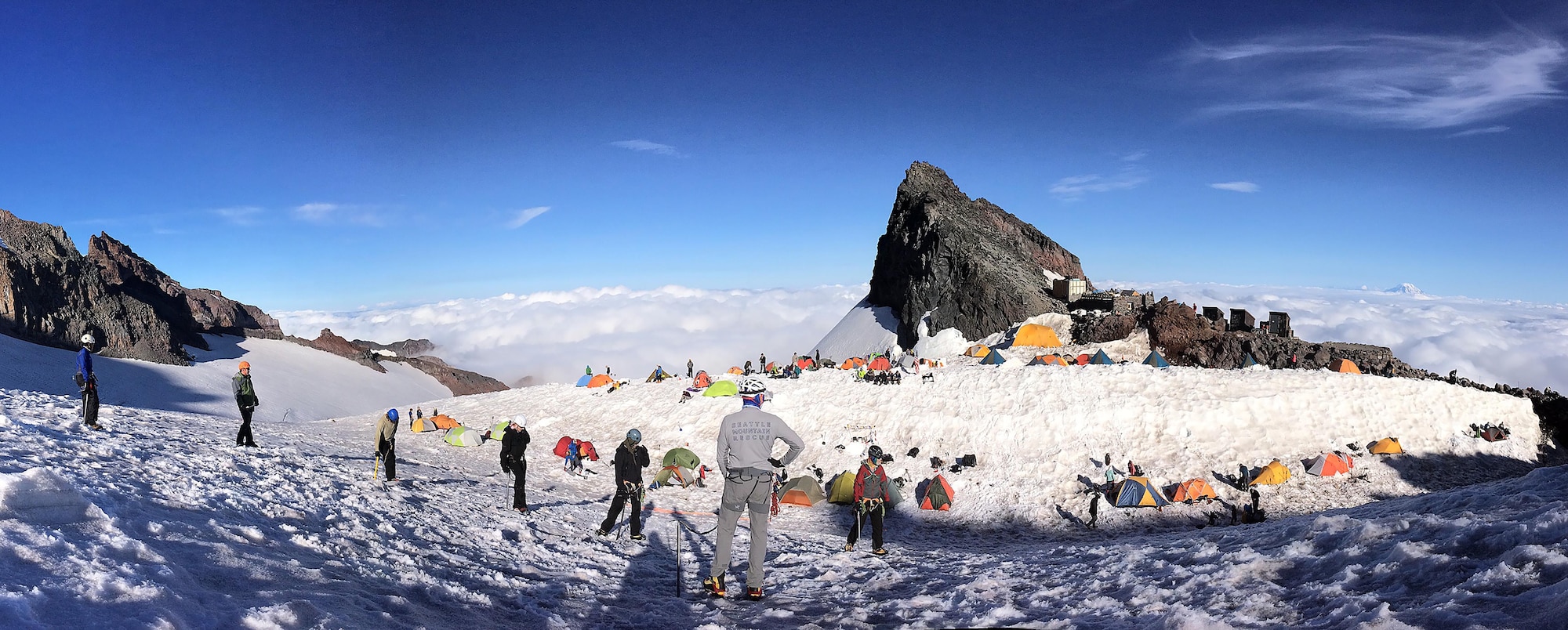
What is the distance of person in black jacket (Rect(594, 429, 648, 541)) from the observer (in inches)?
413

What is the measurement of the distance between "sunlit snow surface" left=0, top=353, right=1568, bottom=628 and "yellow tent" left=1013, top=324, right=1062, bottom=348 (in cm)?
1586

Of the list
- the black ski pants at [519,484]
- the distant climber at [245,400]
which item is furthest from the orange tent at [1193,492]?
the distant climber at [245,400]

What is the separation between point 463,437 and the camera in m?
22.2

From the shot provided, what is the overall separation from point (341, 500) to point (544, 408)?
18.8 m

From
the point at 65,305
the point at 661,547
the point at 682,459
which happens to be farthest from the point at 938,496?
the point at 65,305

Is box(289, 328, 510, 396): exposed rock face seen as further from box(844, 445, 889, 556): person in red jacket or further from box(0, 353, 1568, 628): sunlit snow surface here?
box(844, 445, 889, 556): person in red jacket

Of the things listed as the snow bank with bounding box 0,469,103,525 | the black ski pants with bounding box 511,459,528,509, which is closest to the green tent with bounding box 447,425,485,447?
the black ski pants with bounding box 511,459,528,509

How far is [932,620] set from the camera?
22.1 feet

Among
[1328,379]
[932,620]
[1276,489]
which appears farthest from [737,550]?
[1328,379]

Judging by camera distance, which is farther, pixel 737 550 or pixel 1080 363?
pixel 1080 363

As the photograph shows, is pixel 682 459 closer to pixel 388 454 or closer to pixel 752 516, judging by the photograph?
pixel 388 454

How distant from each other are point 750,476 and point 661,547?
4195mm

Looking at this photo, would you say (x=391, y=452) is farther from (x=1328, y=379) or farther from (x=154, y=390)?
(x=154, y=390)

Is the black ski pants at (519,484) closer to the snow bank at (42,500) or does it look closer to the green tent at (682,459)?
the snow bank at (42,500)
